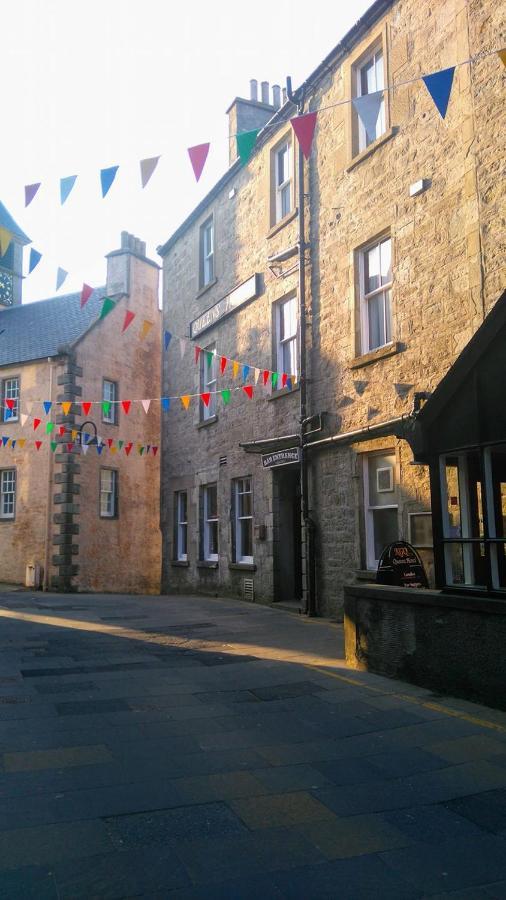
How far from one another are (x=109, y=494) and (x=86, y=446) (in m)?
2.26

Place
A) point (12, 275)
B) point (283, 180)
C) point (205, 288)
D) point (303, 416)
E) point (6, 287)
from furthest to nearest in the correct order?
point (12, 275), point (6, 287), point (205, 288), point (283, 180), point (303, 416)

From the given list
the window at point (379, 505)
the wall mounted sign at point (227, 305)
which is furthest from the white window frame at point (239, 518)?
the window at point (379, 505)

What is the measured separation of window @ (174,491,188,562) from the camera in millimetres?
19578

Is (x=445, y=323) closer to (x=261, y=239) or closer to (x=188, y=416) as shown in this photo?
(x=261, y=239)

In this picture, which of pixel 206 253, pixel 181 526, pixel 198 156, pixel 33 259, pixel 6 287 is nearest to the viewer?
pixel 198 156

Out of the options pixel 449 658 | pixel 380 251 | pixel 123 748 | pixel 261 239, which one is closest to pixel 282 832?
pixel 123 748

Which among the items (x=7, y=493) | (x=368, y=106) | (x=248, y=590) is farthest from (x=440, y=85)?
(x=7, y=493)

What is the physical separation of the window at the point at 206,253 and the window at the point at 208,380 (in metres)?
1.89

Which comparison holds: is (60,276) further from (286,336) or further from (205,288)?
(205,288)

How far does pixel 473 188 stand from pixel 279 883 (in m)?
8.91

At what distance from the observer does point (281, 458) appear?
1381 cm

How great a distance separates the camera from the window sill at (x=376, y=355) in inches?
433

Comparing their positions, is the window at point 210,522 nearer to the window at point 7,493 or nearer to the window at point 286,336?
the window at point 286,336

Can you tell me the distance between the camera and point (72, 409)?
74.6 feet
